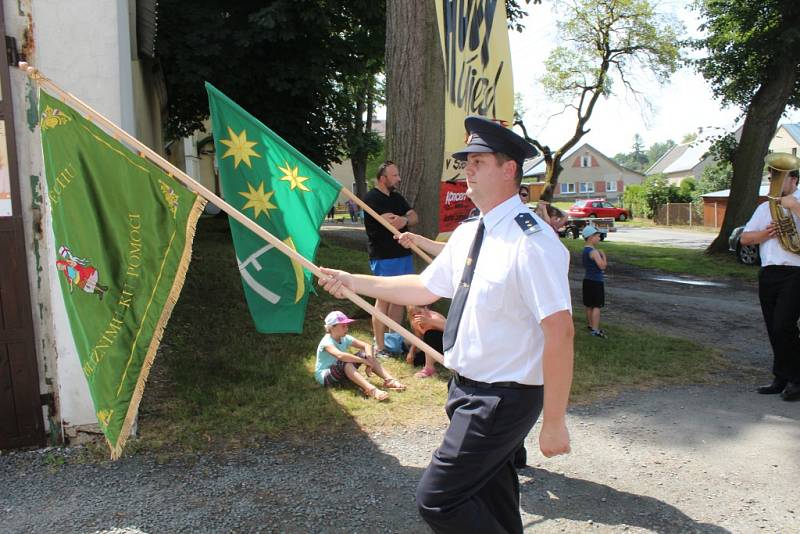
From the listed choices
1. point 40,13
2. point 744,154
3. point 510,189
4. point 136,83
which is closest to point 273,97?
point 136,83

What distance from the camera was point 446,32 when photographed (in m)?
7.04

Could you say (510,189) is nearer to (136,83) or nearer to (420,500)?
(420,500)

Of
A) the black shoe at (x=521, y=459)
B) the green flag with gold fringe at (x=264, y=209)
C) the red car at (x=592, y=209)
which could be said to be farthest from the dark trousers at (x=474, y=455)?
the red car at (x=592, y=209)

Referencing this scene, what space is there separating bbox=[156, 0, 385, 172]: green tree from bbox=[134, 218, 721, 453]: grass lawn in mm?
4296

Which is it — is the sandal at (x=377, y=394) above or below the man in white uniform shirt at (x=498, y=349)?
below

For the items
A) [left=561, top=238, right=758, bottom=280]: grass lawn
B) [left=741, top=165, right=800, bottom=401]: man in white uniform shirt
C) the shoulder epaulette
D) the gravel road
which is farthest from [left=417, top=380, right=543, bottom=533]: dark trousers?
[left=561, top=238, right=758, bottom=280]: grass lawn

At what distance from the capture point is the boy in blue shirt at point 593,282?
823cm

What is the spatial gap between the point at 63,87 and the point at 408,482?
362cm

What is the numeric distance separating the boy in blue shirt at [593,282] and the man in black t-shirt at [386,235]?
8.57ft

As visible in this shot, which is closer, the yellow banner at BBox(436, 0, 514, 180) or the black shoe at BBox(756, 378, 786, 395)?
the black shoe at BBox(756, 378, 786, 395)

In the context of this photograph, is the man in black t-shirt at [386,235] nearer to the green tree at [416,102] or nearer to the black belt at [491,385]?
the green tree at [416,102]

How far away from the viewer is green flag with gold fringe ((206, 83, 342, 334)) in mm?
3951

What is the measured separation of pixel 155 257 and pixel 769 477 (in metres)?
4.16

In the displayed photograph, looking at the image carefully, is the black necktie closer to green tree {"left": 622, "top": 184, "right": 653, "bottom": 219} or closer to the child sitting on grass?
the child sitting on grass
